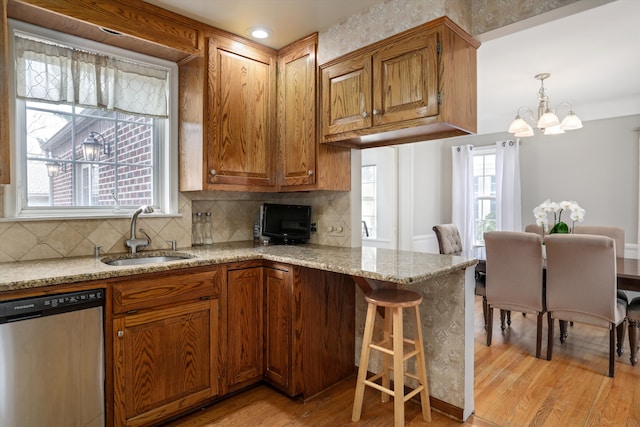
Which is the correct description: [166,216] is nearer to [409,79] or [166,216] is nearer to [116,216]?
[116,216]

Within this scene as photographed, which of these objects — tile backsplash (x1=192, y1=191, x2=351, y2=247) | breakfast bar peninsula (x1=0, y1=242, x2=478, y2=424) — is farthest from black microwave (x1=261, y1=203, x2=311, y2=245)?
breakfast bar peninsula (x1=0, y1=242, x2=478, y2=424)

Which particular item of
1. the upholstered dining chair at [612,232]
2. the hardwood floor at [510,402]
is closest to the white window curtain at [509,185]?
the upholstered dining chair at [612,232]

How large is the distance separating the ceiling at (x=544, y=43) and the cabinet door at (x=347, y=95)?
33cm

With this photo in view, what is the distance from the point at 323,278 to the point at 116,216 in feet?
4.68

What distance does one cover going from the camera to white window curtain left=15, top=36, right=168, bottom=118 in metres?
2.06

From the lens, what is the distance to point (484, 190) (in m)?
5.48

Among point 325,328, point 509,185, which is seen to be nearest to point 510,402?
point 325,328

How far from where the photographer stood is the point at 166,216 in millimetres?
2588

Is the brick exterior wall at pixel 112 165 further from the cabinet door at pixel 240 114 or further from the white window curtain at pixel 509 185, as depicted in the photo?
the white window curtain at pixel 509 185

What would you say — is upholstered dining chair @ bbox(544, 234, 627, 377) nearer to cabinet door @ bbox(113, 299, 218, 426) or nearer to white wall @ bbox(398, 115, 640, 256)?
white wall @ bbox(398, 115, 640, 256)

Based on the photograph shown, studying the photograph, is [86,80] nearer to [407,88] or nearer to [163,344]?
[163,344]

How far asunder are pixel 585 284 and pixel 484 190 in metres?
2.99

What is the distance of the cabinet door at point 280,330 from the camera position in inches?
86.2

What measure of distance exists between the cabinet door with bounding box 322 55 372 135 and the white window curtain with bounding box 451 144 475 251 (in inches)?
144
